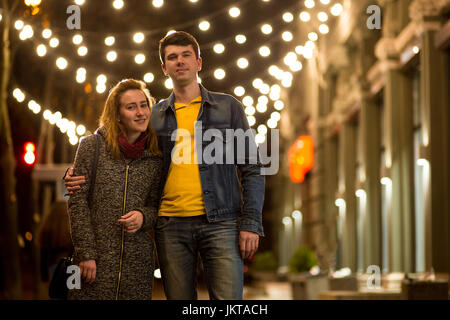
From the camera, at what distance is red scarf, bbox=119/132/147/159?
4.58 meters

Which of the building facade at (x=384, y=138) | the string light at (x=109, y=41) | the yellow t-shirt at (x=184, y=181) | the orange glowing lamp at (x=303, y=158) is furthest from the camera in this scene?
the orange glowing lamp at (x=303, y=158)

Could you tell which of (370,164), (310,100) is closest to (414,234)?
(370,164)

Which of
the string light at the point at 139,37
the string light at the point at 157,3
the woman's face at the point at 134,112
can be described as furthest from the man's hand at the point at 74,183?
the string light at the point at 139,37

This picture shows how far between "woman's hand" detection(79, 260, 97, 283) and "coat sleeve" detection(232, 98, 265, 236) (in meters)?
0.84

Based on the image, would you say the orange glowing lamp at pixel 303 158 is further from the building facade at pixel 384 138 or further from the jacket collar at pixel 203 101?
the jacket collar at pixel 203 101

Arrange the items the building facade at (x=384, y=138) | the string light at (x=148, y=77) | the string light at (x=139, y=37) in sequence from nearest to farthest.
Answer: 1. the string light at (x=148, y=77)
2. the string light at (x=139, y=37)
3. the building facade at (x=384, y=138)

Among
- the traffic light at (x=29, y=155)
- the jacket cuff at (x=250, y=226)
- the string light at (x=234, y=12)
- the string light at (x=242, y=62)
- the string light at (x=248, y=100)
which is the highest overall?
the string light at (x=234, y=12)

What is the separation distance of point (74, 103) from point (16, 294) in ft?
20.4

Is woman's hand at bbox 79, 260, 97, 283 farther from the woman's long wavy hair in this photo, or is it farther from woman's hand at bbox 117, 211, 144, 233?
the woman's long wavy hair

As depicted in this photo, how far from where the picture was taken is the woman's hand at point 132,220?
14.5ft

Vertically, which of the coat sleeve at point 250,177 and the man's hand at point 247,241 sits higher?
the coat sleeve at point 250,177

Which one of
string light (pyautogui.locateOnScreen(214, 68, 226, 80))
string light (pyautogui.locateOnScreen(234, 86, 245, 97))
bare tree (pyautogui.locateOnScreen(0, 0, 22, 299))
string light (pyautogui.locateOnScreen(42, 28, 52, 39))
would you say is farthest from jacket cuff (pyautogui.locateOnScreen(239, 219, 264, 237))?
bare tree (pyautogui.locateOnScreen(0, 0, 22, 299))

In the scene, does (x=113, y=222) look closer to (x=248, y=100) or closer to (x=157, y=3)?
(x=157, y=3)
